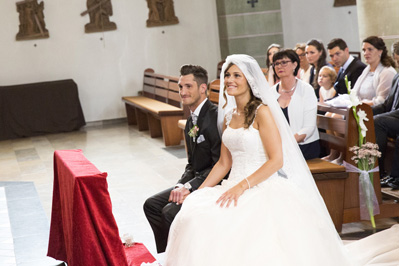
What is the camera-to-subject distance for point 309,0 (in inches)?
578

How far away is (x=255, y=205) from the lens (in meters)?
3.76


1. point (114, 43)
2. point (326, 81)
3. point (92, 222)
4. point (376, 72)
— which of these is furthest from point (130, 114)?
point (92, 222)

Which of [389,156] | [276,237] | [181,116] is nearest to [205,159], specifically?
[276,237]

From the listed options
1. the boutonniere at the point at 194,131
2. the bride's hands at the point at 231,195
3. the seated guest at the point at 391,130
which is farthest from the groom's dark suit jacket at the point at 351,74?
the bride's hands at the point at 231,195

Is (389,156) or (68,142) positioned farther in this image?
(68,142)

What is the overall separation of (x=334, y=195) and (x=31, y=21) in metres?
10.6

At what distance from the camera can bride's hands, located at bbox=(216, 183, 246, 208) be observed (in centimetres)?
377

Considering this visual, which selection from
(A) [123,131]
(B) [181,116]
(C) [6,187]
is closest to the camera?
(C) [6,187]

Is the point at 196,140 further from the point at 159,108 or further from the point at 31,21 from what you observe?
the point at 31,21

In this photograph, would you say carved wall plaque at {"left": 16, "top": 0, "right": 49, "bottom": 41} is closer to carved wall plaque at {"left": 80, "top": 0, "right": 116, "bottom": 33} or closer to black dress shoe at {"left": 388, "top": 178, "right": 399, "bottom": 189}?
carved wall plaque at {"left": 80, "top": 0, "right": 116, "bottom": 33}

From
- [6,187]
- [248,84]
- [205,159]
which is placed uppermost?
[248,84]

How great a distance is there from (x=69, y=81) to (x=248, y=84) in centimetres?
1049

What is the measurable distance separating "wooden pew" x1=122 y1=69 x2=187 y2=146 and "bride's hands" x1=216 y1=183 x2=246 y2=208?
629 centimetres

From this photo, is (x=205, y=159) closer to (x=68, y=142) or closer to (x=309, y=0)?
(x=68, y=142)
